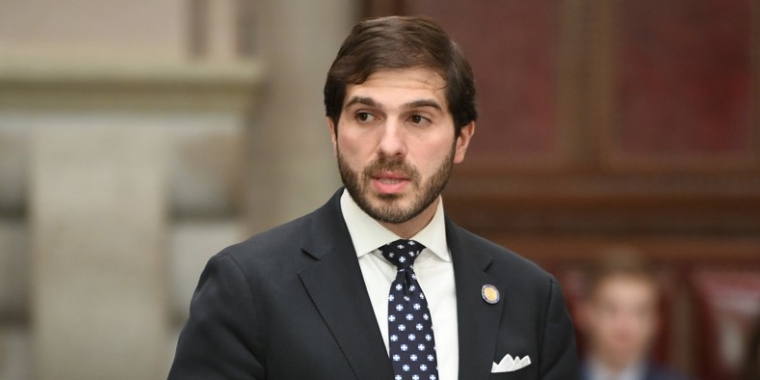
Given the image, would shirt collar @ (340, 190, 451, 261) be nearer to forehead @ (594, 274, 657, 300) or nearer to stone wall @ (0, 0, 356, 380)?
forehead @ (594, 274, 657, 300)

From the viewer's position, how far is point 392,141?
314 centimetres

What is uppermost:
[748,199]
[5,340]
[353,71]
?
[353,71]

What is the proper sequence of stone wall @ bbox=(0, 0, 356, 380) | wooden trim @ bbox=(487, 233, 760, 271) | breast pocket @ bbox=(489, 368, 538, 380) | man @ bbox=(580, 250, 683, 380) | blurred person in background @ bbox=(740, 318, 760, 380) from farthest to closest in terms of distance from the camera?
wooden trim @ bbox=(487, 233, 760, 271) → stone wall @ bbox=(0, 0, 356, 380) → man @ bbox=(580, 250, 683, 380) → blurred person in background @ bbox=(740, 318, 760, 380) → breast pocket @ bbox=(489, 368, 538, 380)

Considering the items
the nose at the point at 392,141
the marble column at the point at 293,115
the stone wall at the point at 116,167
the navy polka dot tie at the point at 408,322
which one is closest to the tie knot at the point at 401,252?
the navy polka dot tie at the point at 408,322

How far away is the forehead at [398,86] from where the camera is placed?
10.4 feet

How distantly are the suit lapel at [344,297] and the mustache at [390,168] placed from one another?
0.18 m

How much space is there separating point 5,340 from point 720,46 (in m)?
2.98

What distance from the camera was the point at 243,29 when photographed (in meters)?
6.30

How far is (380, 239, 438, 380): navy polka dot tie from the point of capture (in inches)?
125

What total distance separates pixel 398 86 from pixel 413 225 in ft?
0.98

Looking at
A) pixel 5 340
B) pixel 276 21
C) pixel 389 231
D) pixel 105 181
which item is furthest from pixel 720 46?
pixel 389 231

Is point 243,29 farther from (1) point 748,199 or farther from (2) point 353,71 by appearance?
(2) point 353,71

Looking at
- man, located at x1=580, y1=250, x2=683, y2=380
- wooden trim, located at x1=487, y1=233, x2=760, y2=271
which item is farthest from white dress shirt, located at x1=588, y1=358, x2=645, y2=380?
wooden trim, located at x1=487, y1=233, x2=760, y2=271

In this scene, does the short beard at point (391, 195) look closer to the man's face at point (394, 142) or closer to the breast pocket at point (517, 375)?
the man's face at point (394, 142)
